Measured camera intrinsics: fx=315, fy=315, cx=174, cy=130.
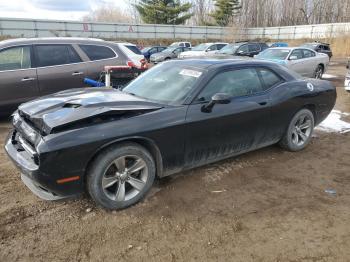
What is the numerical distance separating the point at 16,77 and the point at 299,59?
33.9ft

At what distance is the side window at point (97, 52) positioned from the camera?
23.9ft

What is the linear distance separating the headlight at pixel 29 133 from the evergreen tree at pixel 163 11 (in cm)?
4750

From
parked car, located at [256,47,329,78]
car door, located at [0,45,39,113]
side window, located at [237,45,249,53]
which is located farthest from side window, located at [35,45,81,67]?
→ side window, located at [237,45,249,53]

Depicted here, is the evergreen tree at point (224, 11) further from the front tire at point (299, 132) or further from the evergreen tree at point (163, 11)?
the front tire at point (299, 132)

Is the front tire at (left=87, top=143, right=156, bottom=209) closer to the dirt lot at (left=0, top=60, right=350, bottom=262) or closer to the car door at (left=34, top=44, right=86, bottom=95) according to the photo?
the dirt lot at (left=0, top=60, right=350, bottom=262)

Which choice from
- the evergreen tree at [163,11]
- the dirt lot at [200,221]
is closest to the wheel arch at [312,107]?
the dirt lot at [200,221]

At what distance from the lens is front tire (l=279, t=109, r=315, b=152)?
4.97 meters

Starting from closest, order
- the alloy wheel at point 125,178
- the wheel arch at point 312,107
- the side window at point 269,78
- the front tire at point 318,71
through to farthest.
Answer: the alloy wheel at point 125,178 → the side window at point 269,78 → the wheel arch at point 312,107 → the front tire at point 318,71

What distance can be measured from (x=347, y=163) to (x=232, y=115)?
2.14 metres

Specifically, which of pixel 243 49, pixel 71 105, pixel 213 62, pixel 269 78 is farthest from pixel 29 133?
pixel 243 49

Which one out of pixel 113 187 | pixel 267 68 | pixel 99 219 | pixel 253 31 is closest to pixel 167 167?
pixel 113 187

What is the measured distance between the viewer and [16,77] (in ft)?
21.0

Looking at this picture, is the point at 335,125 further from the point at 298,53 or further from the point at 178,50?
the point at 178,50

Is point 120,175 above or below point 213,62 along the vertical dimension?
below
